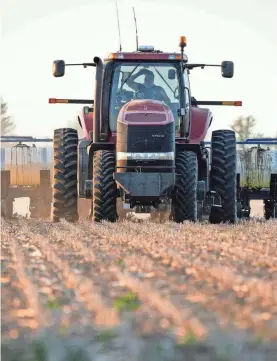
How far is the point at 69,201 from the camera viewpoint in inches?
670

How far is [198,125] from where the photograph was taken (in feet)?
55.6

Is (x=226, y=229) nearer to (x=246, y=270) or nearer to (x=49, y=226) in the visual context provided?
(x=49, y=226)

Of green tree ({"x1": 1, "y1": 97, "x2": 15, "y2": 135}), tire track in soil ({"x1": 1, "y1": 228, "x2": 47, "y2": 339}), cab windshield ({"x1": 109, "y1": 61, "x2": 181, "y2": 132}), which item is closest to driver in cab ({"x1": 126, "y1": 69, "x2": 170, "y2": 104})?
cab windshield ({"x1": 109, "y1": 61, "x2": 181, "y2": 132})

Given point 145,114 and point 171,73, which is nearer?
point 145,114

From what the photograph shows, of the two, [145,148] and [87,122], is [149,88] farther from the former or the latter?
[87,122]

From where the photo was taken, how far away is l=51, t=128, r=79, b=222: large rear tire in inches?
668

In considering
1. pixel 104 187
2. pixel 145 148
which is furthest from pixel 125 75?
pixel 104 187

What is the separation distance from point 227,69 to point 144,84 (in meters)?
1.38

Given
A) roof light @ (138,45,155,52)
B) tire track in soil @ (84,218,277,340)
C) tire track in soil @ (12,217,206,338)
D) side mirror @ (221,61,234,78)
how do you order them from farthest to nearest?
1. roof light @ (138,45,155,52)
2. side mirror @ (221,61,234,78)
3. tire track in soil @ (84,218,277,340)
4. tire track in soil @ (12,217,206,338)

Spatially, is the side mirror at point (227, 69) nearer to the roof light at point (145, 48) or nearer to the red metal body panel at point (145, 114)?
the red metal body panel at point (145, 114)

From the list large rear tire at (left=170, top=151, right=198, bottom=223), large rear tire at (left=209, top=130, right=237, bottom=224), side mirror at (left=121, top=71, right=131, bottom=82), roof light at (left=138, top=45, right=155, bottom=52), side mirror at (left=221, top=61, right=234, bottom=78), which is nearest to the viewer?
large rear tire at (left=170, top=151, right=198, bottom=223)

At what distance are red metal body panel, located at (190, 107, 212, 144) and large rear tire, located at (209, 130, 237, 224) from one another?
0.30m

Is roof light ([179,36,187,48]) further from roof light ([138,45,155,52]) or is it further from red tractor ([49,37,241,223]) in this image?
roof light ([138,45,155,52])

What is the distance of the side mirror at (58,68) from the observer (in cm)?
1579
